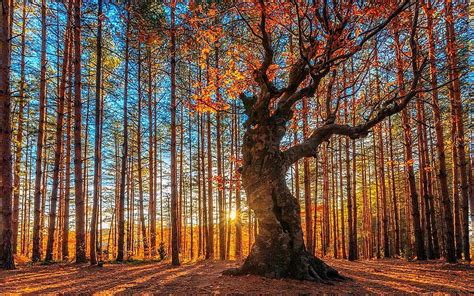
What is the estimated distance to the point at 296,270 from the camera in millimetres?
6281

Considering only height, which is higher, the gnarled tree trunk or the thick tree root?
the gnarled tree trunk

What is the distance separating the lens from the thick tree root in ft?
20.4

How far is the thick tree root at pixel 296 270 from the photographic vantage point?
20.4 ft

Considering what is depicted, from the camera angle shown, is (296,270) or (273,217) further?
(273,217)

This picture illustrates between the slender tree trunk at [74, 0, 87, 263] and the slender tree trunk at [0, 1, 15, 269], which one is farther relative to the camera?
the slender tree trunk at [74, 0, 87, 263]

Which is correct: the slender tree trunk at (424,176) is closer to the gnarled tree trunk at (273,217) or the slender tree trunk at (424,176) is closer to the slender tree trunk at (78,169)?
the gnarled tree trunk at (273,217)

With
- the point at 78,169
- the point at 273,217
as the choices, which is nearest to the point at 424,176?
the point at 273,217

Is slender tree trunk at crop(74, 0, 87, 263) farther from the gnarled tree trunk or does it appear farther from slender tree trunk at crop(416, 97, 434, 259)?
slender tree trunk at crop(416, 97, 434, 259)

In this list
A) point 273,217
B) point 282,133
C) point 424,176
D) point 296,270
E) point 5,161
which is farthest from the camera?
point 424,176

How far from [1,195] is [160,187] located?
20.5 meters

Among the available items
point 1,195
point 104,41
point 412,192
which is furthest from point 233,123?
point 1,195

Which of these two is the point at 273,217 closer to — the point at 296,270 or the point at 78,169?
the point at 296,270

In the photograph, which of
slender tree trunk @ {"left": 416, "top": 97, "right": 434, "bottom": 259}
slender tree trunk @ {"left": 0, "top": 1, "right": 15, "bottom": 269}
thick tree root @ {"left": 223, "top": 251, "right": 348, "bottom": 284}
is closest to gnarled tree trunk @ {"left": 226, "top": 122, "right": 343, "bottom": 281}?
thick tree root @ {"left": 223, "top": 251, "right": 348, "bottom": 284}

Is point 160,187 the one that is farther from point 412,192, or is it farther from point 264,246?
point 264,246
